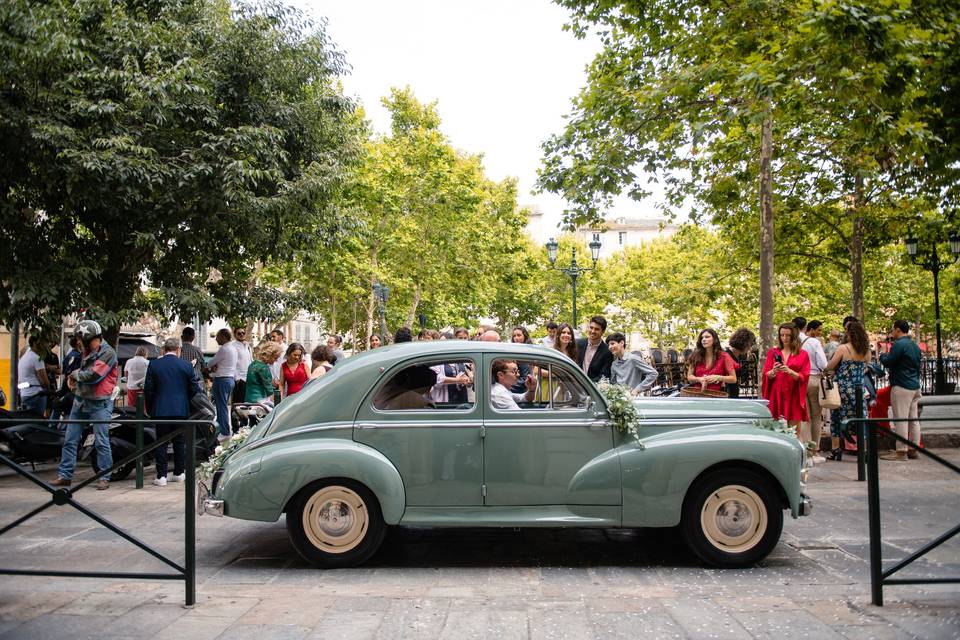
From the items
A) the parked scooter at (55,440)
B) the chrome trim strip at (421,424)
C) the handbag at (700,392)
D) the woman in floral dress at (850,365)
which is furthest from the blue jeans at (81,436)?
the woman in floral dress at (850,365)

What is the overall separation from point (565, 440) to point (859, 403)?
5.00 metres

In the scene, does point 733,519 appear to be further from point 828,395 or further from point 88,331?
point 88,331

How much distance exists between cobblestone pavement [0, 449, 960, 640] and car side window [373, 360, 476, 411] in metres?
1.26

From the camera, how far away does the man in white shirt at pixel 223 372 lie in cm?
1322

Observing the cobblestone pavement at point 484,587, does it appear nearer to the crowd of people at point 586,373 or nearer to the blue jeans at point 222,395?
the crowd of people at point 586,373

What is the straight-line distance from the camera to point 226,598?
580 centimetres

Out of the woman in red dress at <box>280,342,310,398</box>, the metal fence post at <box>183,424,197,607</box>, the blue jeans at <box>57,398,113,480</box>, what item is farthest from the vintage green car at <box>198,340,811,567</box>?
the woman in red dress at <box>280,342,310,398</box>

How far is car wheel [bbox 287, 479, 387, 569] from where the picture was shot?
21.2ft

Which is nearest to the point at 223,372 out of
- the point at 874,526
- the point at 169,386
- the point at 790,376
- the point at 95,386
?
the point at 169,386

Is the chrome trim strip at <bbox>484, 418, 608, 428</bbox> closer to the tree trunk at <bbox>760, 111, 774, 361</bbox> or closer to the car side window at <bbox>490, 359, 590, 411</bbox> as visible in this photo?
the car side window at <bbox>490, 359, 590, 411</bbox>

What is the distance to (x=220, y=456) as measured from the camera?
700 centimetres

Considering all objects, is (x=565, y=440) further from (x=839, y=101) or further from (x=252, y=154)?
(x=252, y=154)

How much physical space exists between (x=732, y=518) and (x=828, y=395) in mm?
6281

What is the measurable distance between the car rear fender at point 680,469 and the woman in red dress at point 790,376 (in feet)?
15.2
